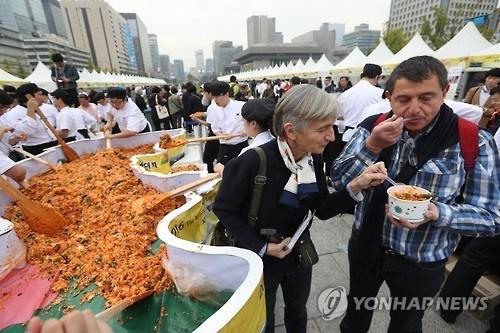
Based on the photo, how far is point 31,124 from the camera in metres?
5.12

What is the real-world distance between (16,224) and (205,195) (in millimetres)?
1982

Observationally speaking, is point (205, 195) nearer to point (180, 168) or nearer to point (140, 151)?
point (180, 168)

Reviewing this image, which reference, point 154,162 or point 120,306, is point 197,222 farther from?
point 154,162

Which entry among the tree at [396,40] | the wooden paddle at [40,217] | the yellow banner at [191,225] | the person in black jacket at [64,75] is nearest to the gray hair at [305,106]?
the yellow banner at [191,225]

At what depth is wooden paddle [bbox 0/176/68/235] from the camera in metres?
2.65

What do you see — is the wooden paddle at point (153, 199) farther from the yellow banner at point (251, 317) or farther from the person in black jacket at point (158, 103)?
the person in black jacket at point (158, 103)

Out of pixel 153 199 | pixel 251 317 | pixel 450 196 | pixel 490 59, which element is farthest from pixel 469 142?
pixel 490 59

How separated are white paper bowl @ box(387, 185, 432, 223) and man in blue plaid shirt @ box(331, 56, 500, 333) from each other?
38 mm

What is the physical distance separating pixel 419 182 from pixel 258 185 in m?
0.87

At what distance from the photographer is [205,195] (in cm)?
291

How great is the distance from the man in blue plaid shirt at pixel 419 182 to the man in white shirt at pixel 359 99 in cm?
307

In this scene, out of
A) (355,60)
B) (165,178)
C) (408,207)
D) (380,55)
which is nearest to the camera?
(408,207)

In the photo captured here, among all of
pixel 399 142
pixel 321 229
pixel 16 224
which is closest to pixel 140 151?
pixel 16 224

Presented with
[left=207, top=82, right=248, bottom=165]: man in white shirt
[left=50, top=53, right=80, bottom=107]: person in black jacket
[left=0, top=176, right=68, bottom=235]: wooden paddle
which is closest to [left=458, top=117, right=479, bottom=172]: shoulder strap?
[left=0, top=176, right=68, bottom=235]: wooden paddle
